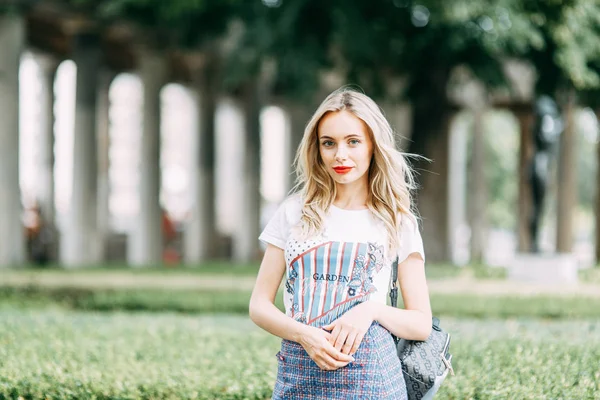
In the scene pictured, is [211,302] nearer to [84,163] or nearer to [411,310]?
[411,310]

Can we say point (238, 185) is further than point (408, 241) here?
Yes

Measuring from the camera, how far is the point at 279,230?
9.41 feet

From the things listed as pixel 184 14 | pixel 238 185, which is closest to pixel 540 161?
pixel 184 14

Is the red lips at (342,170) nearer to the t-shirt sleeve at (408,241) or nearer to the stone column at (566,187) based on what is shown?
the t-shirt sleeve at (408,241)

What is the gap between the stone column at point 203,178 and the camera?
85.1ft

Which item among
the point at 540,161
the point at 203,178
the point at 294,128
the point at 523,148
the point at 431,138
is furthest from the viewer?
the point at 294,128

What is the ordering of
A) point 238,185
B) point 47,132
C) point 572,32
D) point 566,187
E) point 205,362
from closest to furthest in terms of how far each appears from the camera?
point 205,362 → point 572,32 → point 566,187 → point 47,132 → point 238,185

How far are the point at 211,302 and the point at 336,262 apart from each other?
7754 millimetres

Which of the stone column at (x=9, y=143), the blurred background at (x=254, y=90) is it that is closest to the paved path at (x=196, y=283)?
the blurred background at (x=254, y=90)

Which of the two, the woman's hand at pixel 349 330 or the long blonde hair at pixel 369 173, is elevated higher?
the long blonde hair at pixel 369 173

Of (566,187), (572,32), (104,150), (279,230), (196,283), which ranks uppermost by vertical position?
(572,32)

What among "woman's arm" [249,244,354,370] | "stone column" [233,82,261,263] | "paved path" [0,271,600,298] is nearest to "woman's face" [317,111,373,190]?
"woman's arm" [249,244,354,370]

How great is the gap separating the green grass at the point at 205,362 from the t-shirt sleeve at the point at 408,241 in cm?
161

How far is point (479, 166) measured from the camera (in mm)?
30109
